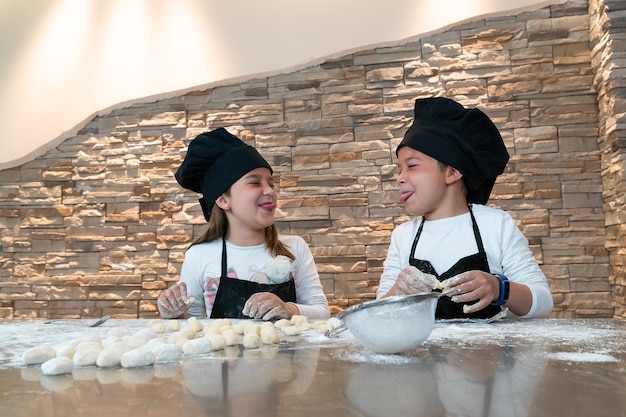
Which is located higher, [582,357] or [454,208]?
[454,208]

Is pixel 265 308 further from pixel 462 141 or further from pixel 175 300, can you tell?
pixel 462 141

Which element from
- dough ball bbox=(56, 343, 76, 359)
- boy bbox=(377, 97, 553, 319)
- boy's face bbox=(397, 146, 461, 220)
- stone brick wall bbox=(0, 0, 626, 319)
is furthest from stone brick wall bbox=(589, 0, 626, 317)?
dough ball bbox=(56, 343, 76, 359)

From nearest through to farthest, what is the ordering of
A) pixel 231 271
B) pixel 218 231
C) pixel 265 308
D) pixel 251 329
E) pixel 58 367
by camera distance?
pixel 58 367
pixel 251 329
pixel 265 308
pixel 231 271
pixel 218 231

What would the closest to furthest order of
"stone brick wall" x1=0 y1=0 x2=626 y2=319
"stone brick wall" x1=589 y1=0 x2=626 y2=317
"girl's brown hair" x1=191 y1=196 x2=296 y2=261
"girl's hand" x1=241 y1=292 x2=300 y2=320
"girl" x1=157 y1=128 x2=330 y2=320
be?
"girl's hand" x1=241 y1=292 x2=300 y2=320
"girl" x1=157 y1=128 x2=330 y2=320
"girl's brown hair" x1=191 y1=196 x2=296 y2=261
"stone brick wall" x1=589 y1=0 x2=626 y2=317
"stone brick wall" x1=0 y1=0 x2=626 y2=319

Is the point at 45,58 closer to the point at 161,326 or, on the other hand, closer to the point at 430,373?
the point at 161,326

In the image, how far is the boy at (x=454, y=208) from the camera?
4.73ft

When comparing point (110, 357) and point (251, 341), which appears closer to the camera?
point (110, 357)

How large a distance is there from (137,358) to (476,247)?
988 mm

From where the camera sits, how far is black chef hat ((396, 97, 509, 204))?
1.51 m

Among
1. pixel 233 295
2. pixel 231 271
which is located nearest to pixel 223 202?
pixel 231 271

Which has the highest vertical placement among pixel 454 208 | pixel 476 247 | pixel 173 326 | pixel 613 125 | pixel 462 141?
pixel 613 125

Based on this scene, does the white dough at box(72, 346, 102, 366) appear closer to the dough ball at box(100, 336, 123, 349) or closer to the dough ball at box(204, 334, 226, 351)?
the dough ball at box(100, 336, 123, 349)

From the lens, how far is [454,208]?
1.56 meters

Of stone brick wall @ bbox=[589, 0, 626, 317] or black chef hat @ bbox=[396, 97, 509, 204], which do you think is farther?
stone brick wall @ bbox=[589, 0, 626, 317]
